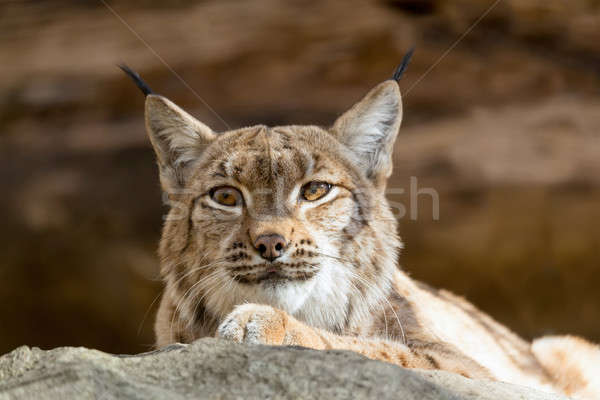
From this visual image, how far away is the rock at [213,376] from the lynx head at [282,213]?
3.50ft

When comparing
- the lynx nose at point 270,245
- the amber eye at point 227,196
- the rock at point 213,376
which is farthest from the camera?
the amber eye at point 227,196

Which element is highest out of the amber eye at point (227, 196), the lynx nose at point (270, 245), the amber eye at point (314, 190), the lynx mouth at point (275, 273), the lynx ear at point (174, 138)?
the lynx ear at point (174, 138)

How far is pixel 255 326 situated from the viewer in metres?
3.08

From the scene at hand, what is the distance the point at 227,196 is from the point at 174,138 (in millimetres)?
704

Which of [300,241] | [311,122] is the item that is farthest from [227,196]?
[311,122]

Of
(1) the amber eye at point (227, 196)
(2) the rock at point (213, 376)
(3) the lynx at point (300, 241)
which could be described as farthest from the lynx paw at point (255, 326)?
(1) the amber eye at point (227, 196)

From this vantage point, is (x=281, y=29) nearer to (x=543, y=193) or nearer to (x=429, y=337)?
(x=543, y=193)

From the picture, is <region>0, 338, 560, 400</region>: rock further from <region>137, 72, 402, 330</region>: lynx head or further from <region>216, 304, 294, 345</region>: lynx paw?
<region>137, 72, 402, 330</region>: lynx head

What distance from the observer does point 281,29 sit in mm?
8039

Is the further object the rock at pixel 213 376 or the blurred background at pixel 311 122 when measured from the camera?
the blurred background at pixel 311 122

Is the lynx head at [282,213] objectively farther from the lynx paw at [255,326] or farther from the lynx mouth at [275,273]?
the lynx paw at [255,326]

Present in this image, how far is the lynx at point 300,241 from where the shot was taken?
3678 mm

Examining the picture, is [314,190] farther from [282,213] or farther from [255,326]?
[255,326]

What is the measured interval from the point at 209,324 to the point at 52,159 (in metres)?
5.38
